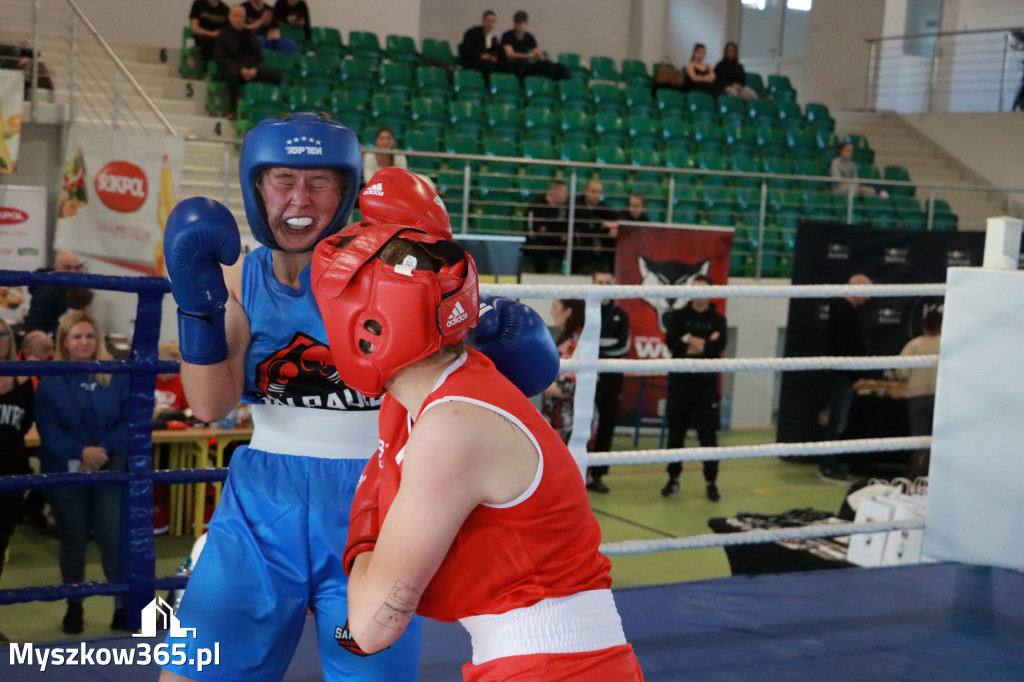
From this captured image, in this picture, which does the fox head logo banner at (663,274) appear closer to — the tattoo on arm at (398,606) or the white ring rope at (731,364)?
the white ring rope at (731,364)

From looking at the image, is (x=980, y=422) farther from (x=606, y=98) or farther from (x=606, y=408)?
(x=606, y=98)

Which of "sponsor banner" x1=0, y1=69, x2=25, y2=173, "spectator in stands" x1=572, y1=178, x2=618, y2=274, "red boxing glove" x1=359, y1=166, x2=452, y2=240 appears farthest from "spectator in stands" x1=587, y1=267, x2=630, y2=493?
"red boxing glove" x1=359, y1=166, x2=452, y2=240

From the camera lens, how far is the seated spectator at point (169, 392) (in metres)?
5.09

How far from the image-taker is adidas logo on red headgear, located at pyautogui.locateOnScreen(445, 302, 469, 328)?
49.4 inches

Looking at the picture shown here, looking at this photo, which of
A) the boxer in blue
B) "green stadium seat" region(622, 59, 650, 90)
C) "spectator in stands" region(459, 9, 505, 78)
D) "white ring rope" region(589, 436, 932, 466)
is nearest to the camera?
the boxer in blue

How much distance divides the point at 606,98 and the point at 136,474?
8.51m

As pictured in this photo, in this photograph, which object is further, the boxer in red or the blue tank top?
the blue tank top

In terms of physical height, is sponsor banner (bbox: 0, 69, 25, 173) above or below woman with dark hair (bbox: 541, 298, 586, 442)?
above

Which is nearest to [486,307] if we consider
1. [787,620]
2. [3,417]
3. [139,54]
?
[787,620]

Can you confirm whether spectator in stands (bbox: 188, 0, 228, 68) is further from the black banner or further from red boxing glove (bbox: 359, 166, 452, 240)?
red boxing glove (bbox: 359, 166, 452, 240)

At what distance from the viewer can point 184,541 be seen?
16.6ft

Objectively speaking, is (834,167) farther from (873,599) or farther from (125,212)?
(873,599)

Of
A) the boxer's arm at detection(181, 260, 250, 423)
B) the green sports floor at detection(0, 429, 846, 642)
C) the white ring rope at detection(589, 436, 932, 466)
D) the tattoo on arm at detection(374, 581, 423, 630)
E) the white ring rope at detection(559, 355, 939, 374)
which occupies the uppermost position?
the boxer's arm at detection(181, 260, 250, 423)

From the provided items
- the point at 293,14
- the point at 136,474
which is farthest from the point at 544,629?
the point at 293,14
